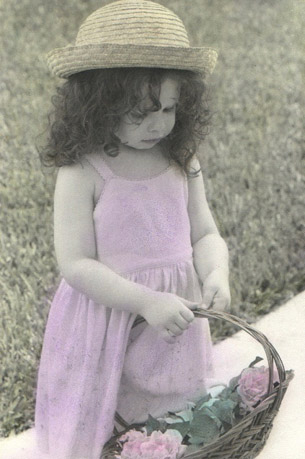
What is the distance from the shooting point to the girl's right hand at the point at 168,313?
1.80m

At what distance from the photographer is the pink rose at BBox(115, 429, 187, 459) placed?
1.82 metres

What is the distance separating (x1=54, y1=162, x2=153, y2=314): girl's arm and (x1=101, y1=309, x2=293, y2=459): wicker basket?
0.16 m

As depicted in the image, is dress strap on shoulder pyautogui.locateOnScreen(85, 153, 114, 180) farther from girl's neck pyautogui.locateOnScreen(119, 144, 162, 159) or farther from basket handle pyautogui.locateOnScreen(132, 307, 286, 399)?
basket handle pyautogui.locateOnScreen(132, 307, 286, 399)

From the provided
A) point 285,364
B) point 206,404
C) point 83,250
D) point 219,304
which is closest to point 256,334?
point 219,304

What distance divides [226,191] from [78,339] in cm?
168

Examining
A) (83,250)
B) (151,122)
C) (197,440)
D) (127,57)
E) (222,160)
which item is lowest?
(222,160)

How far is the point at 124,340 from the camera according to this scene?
193cm

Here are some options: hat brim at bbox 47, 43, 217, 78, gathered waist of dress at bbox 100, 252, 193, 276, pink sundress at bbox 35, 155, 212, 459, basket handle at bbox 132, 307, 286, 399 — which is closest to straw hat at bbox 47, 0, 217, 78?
hat brim at bbox 47, 43, 217, 78

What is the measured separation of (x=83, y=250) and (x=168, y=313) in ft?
0.79

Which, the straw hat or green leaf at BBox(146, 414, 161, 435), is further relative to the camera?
green leaf at BBox(146, 414, 161, 435)

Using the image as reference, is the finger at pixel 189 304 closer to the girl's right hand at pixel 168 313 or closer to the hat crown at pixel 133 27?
the girl's right hand at pixel 168 313

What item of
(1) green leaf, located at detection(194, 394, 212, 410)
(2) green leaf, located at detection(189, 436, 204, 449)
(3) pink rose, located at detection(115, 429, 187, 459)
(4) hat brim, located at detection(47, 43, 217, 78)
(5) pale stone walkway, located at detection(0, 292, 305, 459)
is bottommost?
(5) pale stone walkway, located at detection(0, 292, 305, 459)

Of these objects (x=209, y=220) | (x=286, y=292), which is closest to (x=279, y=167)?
(x=286, y=292)

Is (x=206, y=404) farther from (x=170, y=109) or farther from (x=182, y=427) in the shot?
(x=170, y=109)
